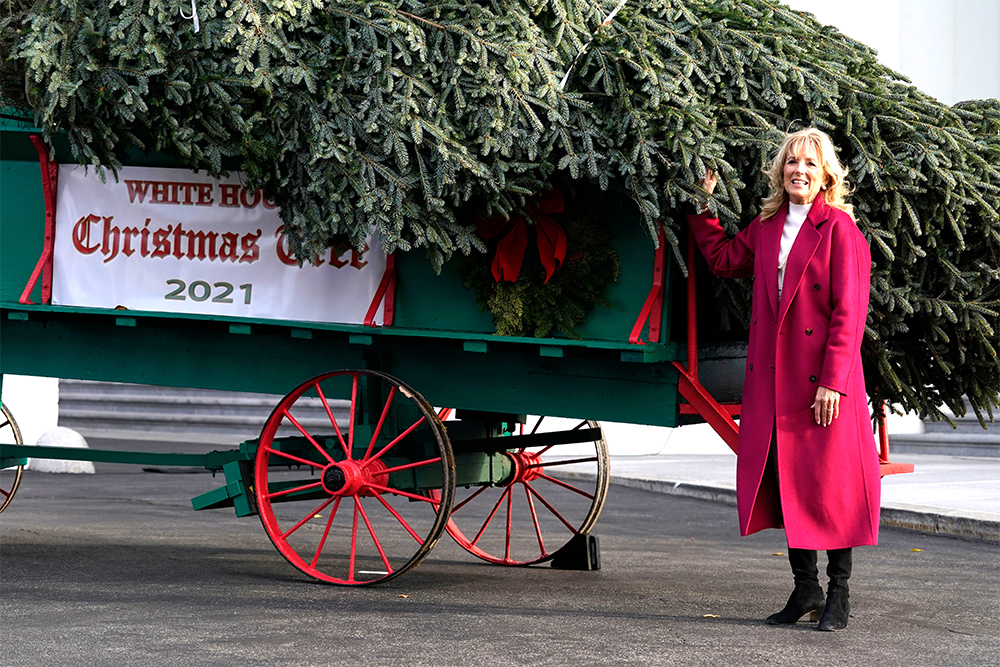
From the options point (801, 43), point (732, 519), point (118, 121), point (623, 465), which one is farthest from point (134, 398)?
point (801, 43)

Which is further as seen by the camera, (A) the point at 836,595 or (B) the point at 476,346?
(B) the point at 476,346

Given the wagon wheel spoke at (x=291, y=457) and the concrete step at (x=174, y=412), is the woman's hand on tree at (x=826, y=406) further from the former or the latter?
the concrete step at (x=174, y=412)

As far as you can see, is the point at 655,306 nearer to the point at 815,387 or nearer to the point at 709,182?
the point at 709,182

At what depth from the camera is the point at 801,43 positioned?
509 cm

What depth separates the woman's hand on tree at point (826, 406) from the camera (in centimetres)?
439

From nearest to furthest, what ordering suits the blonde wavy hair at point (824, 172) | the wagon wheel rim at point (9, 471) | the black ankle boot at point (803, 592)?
the blonde wavy hair at point (824, 172) < the black ankle boot at point (803, 592) < the wagon wheel rim at point (9, 471)

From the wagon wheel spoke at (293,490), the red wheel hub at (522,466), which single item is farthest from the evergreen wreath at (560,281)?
the red wheel hub at (522,466)

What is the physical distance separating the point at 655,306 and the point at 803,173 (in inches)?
31.3

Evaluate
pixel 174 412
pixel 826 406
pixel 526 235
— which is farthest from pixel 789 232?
pixel 174 412

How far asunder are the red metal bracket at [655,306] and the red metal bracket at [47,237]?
8.93 ft

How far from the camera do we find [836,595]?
14.9ft

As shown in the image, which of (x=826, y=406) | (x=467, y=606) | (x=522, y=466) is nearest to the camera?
(x=826, y=406)

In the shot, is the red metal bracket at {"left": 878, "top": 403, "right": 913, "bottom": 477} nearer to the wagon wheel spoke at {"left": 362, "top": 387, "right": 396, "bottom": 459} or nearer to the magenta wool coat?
the magenta wool coat

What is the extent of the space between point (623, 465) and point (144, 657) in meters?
8.83
